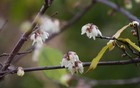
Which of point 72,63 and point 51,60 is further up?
point 51,60

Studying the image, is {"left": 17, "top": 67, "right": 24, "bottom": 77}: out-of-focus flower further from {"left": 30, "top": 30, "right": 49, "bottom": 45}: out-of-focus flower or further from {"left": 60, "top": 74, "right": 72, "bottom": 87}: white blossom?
{"left": 60, "top": 74, "right": 72, "bottom": 87}: white blossom

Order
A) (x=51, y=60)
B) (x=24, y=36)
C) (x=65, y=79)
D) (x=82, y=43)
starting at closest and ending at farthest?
(x=24, y=36), (x=51, y=60), (x=65, y=79), (x=82, y=43)

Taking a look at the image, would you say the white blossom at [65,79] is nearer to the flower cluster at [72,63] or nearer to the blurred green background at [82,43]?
the blurred green background at [82,43]

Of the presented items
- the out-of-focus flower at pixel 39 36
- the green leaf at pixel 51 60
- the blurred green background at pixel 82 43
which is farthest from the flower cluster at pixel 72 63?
the blurred green background at pixel 82 43

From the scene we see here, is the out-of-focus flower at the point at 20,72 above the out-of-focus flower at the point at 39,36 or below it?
below

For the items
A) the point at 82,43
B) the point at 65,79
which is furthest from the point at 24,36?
the point at 82,43

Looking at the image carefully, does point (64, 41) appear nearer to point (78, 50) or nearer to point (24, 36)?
point (78, 50)

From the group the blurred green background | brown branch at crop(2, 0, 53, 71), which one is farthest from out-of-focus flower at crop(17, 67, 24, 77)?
the blurred green background

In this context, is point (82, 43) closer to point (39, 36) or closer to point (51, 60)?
point (51, 60)

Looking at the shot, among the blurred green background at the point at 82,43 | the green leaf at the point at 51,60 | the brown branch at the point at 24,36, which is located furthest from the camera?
the blurred green background at the point at 82,43
